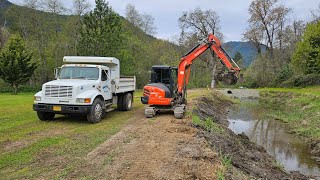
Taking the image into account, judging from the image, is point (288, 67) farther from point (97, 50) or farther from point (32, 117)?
point (32, 117)

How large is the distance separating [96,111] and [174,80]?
4258mm

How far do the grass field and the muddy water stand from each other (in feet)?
20.8

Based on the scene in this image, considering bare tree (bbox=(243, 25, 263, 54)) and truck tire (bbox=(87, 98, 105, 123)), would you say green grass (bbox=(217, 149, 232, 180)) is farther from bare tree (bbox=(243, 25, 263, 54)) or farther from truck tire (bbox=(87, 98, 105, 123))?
bare tree (bbox=(243, 25, 263, 54))

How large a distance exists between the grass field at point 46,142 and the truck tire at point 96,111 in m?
0.27

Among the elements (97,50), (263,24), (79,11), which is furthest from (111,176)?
(263,24)

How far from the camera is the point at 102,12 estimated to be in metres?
32.1

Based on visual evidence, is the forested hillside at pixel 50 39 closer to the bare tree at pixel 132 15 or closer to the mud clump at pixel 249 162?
the bare tree at pixel 132 15

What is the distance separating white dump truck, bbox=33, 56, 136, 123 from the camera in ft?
39.7

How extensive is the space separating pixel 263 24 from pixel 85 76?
47.4m

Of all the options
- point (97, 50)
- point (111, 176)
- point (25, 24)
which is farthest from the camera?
point (25, 24)

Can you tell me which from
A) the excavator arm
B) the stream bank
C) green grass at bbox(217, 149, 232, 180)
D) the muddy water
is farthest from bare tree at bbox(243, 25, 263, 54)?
green grass at bbox(217, 149, 232, 180)

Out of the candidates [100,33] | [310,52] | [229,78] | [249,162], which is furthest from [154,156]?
[310,52]

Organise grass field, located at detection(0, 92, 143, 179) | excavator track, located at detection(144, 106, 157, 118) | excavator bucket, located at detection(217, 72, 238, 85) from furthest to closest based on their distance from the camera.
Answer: excavator bucket, located at detection(217, 72, 238, 85)
excavator track, located at detection(144, 106, 157, 118)
grass field, located at detection(0, 92, 143, 179)

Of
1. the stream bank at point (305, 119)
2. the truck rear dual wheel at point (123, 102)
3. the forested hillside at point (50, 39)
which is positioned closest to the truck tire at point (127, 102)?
the truck rear dual wheel at point (123, 102)
